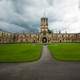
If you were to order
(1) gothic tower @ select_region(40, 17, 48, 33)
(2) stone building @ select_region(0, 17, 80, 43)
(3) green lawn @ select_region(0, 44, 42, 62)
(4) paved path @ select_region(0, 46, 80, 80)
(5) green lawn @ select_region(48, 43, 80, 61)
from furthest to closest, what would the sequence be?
(1) gothic tower @ select_region(40, 17, 48, 33) → (2) stone building @ select_region(0, 17, 80, 43) → (5) green lawn @ select_region(48, 43, 80, 61) → (3) green lawn @ select_region(0, 44, 42, 62) → (4) paved path @ select_region(0, 46, 80, 80)

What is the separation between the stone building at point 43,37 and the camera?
129 metres

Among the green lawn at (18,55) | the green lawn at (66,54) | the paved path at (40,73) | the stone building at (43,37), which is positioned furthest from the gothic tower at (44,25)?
the paved path at (40,73)

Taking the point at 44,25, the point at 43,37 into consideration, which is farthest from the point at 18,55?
the point at 44,25

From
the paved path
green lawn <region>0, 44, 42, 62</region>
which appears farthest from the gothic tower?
the paved path

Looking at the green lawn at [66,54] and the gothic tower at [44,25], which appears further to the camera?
the gothic tower at [44,25]

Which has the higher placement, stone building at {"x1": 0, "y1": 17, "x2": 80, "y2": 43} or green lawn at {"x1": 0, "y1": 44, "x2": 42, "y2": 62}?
stone building at {"x1": 0, "y1": 17, "x2": 80, "y2": 43}

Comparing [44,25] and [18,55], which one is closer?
[18,55]

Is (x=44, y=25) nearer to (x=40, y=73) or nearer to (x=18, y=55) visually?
(x=18, y=55)

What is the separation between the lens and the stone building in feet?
424

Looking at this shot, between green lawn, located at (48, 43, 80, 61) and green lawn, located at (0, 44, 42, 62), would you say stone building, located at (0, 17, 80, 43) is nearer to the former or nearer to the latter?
green lawn, located at (48, 43, 80, 61)

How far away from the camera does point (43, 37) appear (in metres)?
128

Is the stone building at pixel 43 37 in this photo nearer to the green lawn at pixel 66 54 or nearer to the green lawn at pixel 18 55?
the green lawn at pixel 66 54

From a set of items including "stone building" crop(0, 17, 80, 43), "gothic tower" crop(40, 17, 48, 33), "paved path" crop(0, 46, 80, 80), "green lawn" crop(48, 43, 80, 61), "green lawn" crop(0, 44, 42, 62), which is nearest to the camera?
"paved path" crop(0, 46, 80, 80)

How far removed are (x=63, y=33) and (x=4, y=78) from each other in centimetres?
12544
